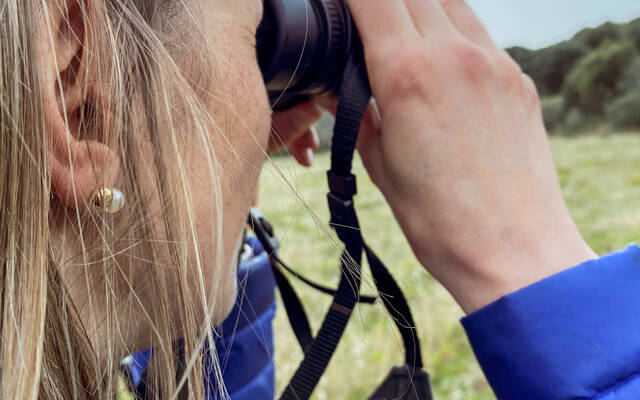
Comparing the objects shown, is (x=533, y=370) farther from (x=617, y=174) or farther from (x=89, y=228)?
(x=617, y=174)

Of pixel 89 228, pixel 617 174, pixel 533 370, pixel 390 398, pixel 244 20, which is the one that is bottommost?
pixel 617 174

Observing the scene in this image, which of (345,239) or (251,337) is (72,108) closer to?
(345,239)

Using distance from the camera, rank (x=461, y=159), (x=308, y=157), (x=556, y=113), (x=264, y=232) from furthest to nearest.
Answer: (x=556, y=113) → (x=308, y=157) → (x=264, y=232) → (x=461, y=159)

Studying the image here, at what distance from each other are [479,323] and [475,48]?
258 mm

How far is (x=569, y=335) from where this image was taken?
0.44 m

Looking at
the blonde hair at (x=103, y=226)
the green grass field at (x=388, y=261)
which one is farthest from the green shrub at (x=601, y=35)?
the blonde hair at (x=103, y=226)

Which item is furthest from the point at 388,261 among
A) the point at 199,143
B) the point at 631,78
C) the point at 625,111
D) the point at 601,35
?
the point at 631,78

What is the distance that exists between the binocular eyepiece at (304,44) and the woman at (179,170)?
0.08 ft

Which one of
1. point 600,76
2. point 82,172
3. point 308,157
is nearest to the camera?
point 82,172

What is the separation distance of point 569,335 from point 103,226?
36cm

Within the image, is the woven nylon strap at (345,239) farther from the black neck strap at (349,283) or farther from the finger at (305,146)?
the finger at (305,146)

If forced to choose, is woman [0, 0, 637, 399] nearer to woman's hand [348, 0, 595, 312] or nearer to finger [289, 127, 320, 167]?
woman's hand [348, 0, 595, 312]

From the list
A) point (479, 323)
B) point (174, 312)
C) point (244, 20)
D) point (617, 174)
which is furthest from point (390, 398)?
point (617, 174)

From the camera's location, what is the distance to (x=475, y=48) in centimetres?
53
